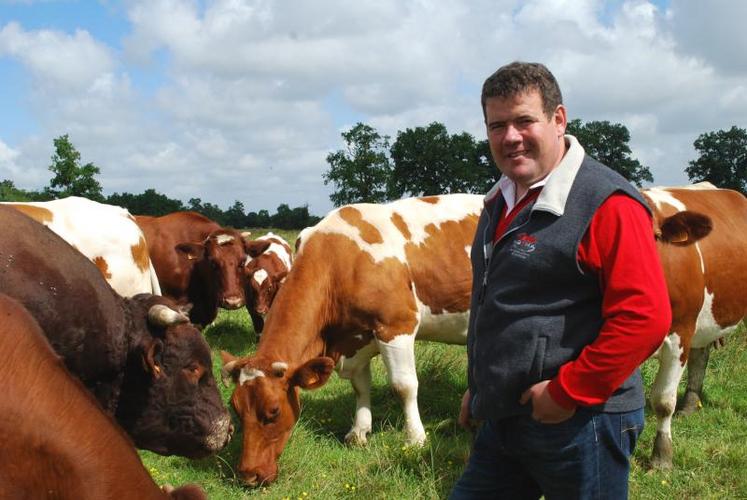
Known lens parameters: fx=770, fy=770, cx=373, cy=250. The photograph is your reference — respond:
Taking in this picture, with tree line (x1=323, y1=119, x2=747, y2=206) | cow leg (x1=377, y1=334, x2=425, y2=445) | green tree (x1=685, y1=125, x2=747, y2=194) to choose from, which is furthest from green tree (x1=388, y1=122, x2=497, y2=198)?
cow leg (x1=377, y1=334, x2=425, y2=445)

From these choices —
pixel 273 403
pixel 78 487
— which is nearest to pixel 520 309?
pixel 78 487

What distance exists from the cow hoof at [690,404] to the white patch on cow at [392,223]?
9.96 ft

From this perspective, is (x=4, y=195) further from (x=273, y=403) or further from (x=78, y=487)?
(x=78, y=487)

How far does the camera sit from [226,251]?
13148 millimetres

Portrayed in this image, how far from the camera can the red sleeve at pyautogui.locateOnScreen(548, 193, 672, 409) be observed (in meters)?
2.62

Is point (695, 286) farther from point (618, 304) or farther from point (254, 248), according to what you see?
point (254, 248)

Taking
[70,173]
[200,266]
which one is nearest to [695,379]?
[200,266]

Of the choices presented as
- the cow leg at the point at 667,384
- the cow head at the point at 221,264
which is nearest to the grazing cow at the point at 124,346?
the cow leg at the point at 667,384

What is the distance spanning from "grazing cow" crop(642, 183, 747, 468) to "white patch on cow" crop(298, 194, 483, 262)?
203 centimetres

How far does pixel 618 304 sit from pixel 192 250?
11037 mm

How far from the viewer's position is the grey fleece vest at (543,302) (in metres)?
2.76

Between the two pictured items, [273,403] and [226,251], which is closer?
[273,403]

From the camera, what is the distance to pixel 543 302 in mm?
2840

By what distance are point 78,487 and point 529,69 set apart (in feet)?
6.86
